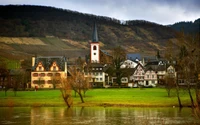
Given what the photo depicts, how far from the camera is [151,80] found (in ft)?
489

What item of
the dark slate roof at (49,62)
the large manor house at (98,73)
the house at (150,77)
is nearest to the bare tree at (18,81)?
the large manor house at (98,73)

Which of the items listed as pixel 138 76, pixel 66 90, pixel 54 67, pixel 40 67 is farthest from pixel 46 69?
pixel 66 90

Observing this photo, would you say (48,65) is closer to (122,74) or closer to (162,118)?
(122,74)

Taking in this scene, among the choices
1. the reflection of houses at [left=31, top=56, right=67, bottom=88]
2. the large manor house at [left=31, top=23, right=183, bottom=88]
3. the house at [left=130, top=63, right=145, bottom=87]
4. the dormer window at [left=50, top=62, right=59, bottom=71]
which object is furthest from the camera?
the house at [left=130, top=63, right=145, bottom=87]

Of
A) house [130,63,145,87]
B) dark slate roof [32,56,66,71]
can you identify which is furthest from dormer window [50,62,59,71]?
house [130,63,145,87]

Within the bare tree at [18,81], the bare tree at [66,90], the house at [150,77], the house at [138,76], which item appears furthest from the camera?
the house at [138,76]

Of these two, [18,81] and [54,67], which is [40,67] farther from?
[18,81]

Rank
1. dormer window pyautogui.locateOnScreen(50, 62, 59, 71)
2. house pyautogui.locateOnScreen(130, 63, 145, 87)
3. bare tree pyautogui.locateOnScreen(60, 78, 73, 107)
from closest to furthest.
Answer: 1. bare tree pyautogui.locateOnScreen(60, 78, 73, 107)
2. dormer window pyautogui.locateOnScreen(50, 62, 59, 71)
3. house pyautogui.locateOnScreen(130, 63, 145, 87)

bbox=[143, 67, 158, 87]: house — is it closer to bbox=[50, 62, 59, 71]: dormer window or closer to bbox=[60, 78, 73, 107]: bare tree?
bbox=[50, 62, 59, 71]: dormer window

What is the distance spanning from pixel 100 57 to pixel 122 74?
70475mm

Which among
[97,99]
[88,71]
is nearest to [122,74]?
[88,71]

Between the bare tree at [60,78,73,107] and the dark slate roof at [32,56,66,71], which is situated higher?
the dark slate roof at [32,56,66,71]

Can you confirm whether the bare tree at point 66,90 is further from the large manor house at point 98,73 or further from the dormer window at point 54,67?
the dormer window at point 54,67

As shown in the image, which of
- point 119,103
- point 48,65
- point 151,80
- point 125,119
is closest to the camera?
point 125,119
